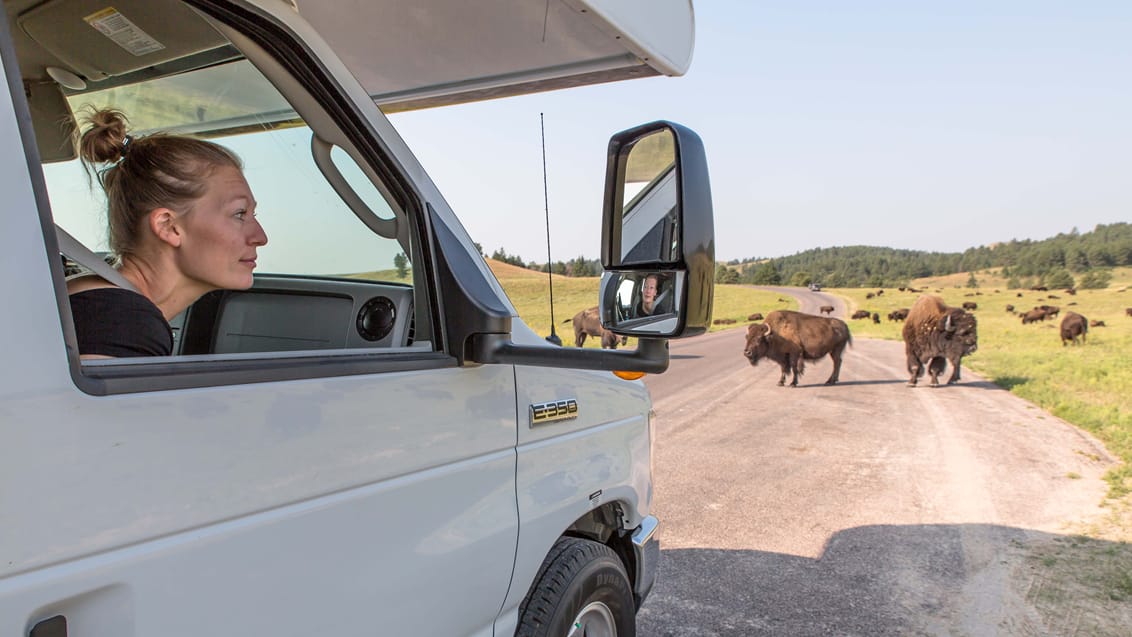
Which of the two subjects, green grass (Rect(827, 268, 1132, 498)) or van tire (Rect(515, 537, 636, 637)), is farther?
green grass (Rect(827, 268, 1132, 498))

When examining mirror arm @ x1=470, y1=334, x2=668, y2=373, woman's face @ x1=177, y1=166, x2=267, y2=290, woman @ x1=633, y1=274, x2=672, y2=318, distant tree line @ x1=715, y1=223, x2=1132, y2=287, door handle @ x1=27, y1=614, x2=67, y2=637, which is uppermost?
woman's face @ x1=177, y1=166, x2=267, y2=290

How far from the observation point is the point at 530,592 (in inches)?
91.2

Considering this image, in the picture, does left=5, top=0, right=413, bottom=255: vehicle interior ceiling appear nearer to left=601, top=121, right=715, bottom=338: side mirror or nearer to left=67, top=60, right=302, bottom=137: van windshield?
left=67, top=60, right=302, bottom=137: van windshield

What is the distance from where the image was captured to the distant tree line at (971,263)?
94.0 m

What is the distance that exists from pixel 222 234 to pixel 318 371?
44 centimetres

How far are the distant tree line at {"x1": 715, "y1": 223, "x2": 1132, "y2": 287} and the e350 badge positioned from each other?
85629mm

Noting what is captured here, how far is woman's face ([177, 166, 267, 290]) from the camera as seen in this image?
5.31ft

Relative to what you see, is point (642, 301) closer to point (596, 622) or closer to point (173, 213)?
point (173, 213)

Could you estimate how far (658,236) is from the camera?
5.77 ft

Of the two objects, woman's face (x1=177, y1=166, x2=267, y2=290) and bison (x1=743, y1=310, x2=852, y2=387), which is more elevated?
woman's face (x1=177, y1=166, x2=267, y2=290)

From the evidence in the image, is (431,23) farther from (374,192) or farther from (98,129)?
(98,129)

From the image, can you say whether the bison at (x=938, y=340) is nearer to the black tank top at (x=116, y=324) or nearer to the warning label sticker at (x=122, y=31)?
the warning label sticker at (x=122, y=31)

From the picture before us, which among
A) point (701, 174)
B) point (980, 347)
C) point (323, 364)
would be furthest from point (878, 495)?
point (980, 347)

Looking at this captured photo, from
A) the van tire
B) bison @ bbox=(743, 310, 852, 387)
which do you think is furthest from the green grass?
the van tire
